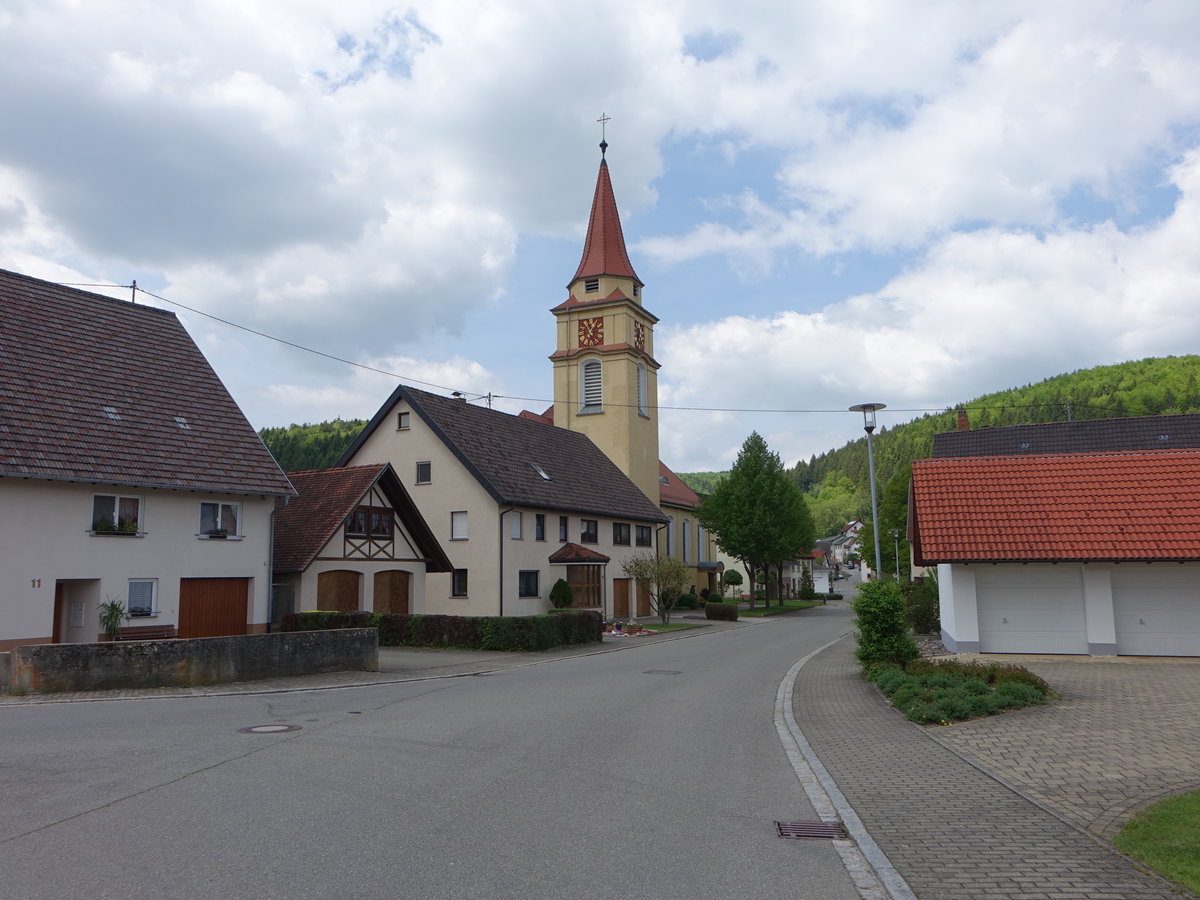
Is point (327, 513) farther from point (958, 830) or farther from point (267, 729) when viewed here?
point (958, 830)

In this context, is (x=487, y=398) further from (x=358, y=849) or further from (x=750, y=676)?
(x=358, y=849)

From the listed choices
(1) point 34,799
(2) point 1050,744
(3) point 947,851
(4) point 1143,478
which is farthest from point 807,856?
(4) point 1143,478

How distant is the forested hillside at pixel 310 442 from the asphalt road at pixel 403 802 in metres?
61.4

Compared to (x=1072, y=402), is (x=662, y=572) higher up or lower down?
lower down

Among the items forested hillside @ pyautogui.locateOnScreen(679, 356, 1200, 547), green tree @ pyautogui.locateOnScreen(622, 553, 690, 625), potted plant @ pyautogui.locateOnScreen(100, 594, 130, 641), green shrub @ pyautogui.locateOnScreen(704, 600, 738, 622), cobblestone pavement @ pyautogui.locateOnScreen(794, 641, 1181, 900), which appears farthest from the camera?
forested hillside @ pyautogui.locateOnScreen(679, 356, 1200, 547)

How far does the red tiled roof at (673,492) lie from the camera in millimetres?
59469

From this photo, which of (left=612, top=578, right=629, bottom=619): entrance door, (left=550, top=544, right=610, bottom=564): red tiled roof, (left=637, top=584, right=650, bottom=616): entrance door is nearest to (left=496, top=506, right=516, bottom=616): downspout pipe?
(left=550, top=544, right=610, bottom=564): red tiled roof

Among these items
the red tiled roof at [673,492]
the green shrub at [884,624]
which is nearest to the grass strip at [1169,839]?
the green shrub at [884,624]

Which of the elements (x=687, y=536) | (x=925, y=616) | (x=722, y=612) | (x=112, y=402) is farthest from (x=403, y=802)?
(x=687, y=536)

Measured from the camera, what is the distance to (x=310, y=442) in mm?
85312

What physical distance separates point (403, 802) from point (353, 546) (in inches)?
855

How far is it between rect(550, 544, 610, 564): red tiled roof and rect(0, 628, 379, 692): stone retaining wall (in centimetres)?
1747

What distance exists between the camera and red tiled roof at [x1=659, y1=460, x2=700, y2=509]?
59.5 meters

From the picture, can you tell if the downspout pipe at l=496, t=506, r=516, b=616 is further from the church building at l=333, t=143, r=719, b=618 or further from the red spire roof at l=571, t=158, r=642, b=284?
the red spire roof at l=571, t=158, r=642, b=284
